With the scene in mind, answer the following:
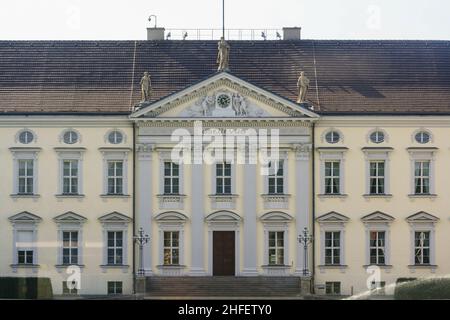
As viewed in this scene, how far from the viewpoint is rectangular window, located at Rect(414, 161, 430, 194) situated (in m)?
14.3

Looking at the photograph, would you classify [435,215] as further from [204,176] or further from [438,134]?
[204,176]

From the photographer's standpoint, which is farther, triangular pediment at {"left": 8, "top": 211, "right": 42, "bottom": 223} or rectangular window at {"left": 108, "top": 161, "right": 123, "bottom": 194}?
rectangular window at {"left": 108, "top": 161, "right": 123, "bottom": 194}

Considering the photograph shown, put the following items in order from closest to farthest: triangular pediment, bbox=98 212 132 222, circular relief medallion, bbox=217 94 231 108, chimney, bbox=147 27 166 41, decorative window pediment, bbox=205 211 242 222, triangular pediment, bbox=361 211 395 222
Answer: chimney, bbox=147 27 166 41 < triangular pediment, bbox=98 212 132 222 < triangular pediment, bbox=361 211 395 222 < circular relief medallion, bbox=217 94 231 108 < decorative window pediment, bbox=205 211 242 222

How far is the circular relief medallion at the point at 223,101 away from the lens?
49.2 feet

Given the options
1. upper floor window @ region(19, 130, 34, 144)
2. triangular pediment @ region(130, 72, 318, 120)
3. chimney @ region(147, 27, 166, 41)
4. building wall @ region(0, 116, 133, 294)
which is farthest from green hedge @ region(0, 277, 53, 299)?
triangular pediment @ region(130, 72, 318, 120)

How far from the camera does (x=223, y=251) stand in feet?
51.4

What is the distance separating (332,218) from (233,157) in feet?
7.53

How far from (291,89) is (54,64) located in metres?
4.48

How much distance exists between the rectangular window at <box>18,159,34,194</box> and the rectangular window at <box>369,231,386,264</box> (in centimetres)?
491

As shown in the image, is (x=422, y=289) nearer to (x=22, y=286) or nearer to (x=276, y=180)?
(x=22, y=286)

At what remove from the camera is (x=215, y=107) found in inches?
589

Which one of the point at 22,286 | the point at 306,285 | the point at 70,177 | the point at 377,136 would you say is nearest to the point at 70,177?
the point at 70,177

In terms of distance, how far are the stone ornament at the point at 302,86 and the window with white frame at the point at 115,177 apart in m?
3.07

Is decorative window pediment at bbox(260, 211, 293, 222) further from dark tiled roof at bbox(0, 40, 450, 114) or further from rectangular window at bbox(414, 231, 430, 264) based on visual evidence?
rectangular window at bbox(414, 231, 430, 264)
